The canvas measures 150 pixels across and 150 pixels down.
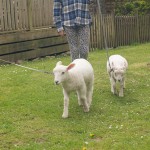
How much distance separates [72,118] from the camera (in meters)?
6.80

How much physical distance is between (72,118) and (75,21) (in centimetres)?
192

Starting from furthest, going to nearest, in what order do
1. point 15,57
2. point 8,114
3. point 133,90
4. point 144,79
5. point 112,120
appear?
point 15,57 → point 144,79 → point 133,90 → point 8,114 → point 112,120

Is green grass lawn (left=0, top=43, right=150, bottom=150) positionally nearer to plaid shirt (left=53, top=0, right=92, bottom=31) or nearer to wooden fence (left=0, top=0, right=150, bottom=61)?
plaid shirt (left=53, top=0, right=92, bottom=31)

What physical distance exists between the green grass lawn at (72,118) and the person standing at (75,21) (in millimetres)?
1050

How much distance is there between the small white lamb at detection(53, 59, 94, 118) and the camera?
6.44m

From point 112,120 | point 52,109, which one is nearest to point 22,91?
point 52,109

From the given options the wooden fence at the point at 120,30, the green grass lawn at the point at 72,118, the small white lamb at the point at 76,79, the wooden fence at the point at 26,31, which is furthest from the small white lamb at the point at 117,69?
the wooden fence at the point at 120,30

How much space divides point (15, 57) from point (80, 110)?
710cm

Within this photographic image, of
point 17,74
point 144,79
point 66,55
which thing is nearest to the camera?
point 144,79

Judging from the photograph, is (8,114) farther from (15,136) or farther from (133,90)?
(133,90)

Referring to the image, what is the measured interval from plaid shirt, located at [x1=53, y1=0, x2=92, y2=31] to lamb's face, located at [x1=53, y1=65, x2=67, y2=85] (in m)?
1.54

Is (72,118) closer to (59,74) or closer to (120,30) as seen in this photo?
(59,74)

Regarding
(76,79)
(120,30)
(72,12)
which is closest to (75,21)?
(72,12)

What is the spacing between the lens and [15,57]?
13961 mm
